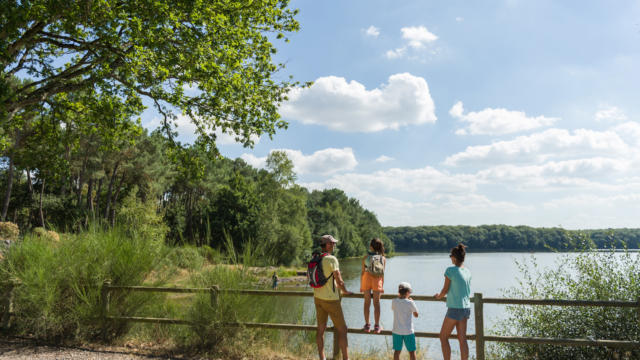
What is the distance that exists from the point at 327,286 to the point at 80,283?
4668 mm

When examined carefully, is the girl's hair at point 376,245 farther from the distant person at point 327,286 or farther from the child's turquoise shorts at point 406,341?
the child's turquoise shorts at point 406,341

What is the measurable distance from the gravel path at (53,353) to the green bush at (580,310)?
22.4ft

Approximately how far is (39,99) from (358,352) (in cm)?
982

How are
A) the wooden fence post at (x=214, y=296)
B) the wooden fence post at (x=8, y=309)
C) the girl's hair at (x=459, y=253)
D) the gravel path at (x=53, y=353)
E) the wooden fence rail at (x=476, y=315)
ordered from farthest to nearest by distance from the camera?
the wooden fence post at (x=8, y=309), the wooden fence post at (x=214, y=296), the gravel path at (x=53, y=353), the wooden fence rail at (x=476, y=315), the girl's hair at (x=459, y=253)

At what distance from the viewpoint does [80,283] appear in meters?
7.32

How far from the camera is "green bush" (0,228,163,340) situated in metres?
7.19

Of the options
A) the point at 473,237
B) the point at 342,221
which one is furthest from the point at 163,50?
the point at 473,237

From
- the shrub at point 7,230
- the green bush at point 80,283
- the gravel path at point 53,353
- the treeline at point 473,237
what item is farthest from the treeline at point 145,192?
the treeline at point 473,237

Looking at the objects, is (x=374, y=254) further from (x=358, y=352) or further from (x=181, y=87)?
(x=181, y=87)

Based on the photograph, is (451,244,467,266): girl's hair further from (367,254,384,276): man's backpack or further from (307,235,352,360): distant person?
(307,235,352,360): distant person

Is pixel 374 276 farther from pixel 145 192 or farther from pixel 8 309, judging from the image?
pixel 145 192

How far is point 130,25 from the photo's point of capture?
29.8ft

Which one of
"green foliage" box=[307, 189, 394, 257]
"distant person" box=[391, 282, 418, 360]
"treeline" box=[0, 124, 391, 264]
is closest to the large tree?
"treeline" box=[0, 124, 391, 264]

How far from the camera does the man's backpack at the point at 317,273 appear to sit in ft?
19.1
